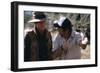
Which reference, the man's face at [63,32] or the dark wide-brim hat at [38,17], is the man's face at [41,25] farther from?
the man's face at [63,32]

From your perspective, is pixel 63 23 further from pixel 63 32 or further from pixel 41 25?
pixel 41 25

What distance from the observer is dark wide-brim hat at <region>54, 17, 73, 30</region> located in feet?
6.00

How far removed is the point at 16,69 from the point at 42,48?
0.24m

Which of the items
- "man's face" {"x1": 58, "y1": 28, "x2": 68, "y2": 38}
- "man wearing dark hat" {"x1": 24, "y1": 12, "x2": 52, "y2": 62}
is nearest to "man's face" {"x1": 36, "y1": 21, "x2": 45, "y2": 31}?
"man wearing dark hat" {"x1": 24, "y1": 12, "x2": 52, "y2": 62}

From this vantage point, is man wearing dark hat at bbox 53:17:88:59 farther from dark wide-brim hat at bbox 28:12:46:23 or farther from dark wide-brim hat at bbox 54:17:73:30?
dark wide-brim hat at bbox 28:12:46:23

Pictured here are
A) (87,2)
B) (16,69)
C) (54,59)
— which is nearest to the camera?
(16,69)

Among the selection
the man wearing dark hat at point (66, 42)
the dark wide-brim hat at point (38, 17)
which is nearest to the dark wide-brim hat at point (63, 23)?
the man wearing dark hat at point (66, 42)

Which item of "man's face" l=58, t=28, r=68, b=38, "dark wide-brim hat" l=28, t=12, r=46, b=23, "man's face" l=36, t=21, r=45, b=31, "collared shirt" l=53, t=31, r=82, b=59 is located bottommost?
Result: "collared shirt" l=53, t=31, r=82, b=59

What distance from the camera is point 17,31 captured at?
168 centimetres

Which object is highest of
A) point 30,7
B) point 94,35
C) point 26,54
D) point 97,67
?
point 30,7

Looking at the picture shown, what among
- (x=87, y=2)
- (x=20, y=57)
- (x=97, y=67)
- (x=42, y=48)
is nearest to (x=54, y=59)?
(x=42, y=48)

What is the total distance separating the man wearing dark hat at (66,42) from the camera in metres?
1.83

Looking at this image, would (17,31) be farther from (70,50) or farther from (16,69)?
(70,50)

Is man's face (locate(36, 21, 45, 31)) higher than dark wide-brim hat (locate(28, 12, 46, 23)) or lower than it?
lower
